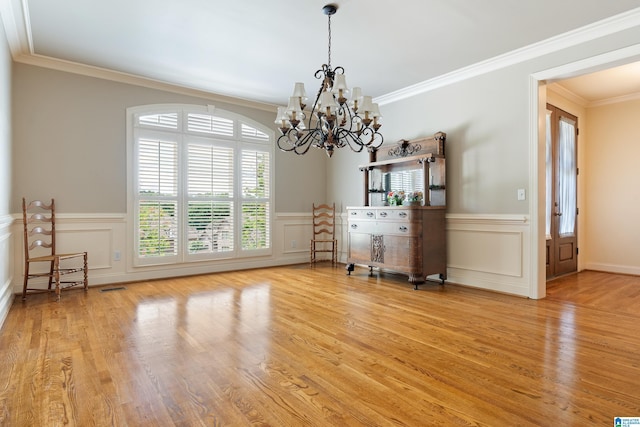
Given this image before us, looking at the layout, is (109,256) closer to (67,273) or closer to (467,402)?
(67,273)

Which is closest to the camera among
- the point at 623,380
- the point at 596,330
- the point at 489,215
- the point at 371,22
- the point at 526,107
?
the point at 623,380

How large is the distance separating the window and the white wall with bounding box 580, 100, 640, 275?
5.23 m

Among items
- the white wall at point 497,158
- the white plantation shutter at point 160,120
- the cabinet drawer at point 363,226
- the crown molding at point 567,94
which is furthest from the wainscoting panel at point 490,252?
the white plantation shutter at point 160,120

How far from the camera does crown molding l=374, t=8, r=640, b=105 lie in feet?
10.3

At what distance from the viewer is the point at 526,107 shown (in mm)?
3838

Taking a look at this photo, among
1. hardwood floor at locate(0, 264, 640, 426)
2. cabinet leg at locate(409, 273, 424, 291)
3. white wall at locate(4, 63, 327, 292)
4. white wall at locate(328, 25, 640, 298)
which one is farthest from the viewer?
cabinet leg at locate(409, 273, 424, 291)

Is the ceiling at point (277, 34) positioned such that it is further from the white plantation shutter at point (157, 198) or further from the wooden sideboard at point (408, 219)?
the wooden sideboard at point (408, 219)

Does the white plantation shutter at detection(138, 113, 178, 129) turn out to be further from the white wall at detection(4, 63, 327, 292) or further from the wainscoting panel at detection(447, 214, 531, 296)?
the wainscoting panel at detection(447, 214, 531, 296)

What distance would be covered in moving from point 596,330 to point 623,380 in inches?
38.3

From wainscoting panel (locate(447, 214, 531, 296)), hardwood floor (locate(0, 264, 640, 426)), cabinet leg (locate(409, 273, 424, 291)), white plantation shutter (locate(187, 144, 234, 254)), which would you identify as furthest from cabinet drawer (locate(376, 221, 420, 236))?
white plantation shutter (locate(187, 144, 234, 254))

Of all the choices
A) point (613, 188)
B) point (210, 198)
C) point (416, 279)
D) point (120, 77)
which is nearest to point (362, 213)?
point (416, 279)

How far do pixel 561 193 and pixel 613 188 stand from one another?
0.97 m

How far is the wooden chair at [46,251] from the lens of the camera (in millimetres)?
3816

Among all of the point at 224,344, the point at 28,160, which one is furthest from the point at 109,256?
the point at 224,344
